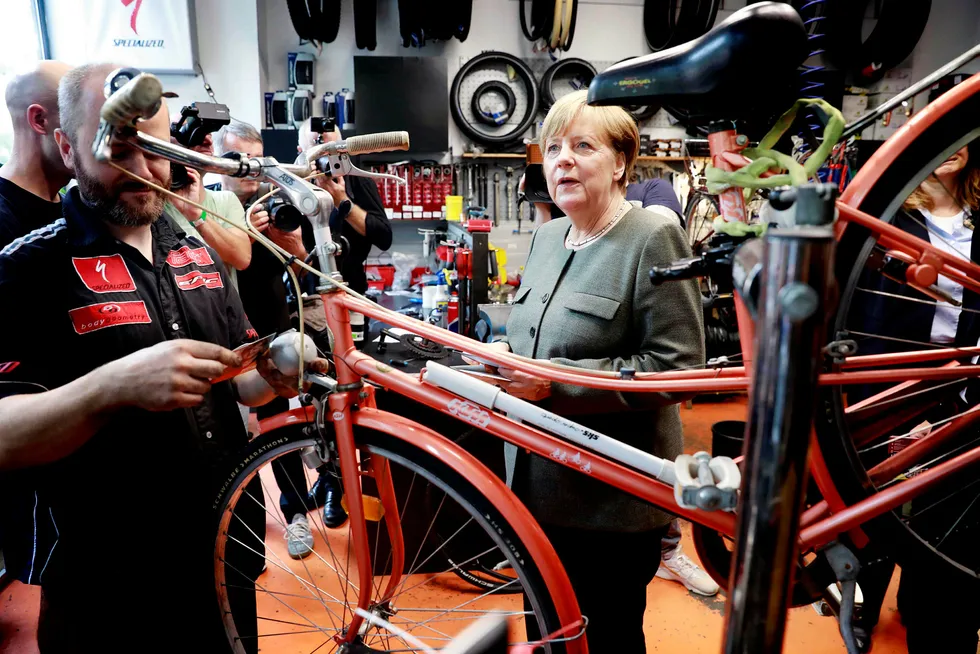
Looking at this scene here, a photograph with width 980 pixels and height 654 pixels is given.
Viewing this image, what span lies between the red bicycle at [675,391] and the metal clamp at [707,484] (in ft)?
0.49

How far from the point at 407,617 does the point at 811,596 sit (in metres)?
1.32

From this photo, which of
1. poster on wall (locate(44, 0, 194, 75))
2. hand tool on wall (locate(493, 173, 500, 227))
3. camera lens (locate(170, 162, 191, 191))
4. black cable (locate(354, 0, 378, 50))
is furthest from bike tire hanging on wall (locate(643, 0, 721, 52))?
camera lens (locate(170, 162, 191, 191))

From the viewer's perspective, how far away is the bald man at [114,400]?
866 mm

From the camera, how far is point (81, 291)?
99 cm

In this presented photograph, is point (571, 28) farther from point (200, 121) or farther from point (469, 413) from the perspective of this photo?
point (469, 413)

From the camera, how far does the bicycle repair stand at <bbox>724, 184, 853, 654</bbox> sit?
412mm

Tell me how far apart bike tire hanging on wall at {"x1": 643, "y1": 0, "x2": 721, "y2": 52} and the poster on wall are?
363 cm

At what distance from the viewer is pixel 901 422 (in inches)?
38.9

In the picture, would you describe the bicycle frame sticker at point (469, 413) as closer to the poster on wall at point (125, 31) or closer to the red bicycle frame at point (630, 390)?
the red bicycle frame at point (630, 390)

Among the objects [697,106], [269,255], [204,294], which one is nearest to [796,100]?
[697,106]

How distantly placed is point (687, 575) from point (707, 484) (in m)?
1.66

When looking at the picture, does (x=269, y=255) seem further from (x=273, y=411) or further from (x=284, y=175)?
(x=284, y=175)

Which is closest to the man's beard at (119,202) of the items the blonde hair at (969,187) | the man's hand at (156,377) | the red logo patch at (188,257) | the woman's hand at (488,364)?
the red logo patch at (188,257)

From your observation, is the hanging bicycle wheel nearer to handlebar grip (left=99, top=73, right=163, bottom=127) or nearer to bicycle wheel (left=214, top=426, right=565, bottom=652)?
bicycle wheel (left=214, top=426, right=565, bottom=652)
